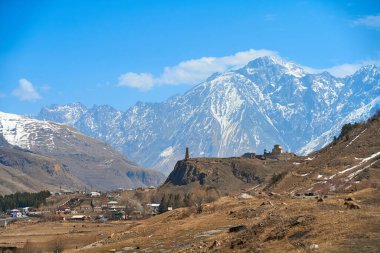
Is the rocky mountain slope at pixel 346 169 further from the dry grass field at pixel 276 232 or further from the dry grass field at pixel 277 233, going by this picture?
the dry grass field at pixel 277 233

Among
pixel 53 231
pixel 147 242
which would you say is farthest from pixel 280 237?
pixel 53 231

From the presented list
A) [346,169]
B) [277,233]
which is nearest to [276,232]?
[277,233]

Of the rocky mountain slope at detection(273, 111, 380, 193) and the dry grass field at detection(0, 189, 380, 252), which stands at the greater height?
the rocky mountain slope at detection(273, 111, 380, 193)

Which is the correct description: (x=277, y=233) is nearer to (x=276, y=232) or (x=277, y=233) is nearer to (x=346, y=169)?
(x=276, y=232)

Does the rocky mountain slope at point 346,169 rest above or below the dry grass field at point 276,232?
above

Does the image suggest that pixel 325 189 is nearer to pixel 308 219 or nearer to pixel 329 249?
pixel 308 219

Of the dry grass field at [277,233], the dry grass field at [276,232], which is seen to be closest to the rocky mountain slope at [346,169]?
the dry grass field at [276,232]

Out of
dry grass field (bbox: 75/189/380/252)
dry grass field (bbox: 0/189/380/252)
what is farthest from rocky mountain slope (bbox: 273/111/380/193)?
dry grass field (bbox: 75/189/380/252)

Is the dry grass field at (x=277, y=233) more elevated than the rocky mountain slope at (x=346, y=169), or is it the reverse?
the rocky mountain slope at (x=346, y=169)

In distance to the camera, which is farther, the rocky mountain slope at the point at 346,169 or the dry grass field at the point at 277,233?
the rocky mountain slope at the point at 346,169

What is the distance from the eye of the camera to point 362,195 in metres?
65.6

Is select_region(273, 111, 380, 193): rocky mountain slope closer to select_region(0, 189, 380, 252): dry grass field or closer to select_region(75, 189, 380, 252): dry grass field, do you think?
select_region(0, 189, 380, 252): dry grass field

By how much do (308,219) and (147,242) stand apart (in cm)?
1831

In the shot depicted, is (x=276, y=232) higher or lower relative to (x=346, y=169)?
lower
